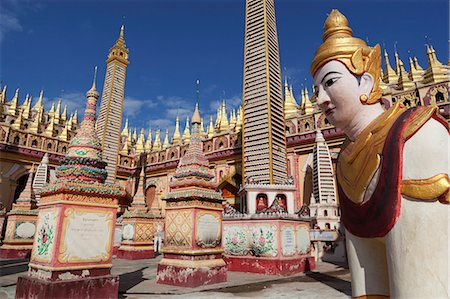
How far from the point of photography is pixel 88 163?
6.18 meters

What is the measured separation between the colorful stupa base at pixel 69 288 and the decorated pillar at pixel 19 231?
36.8 feet

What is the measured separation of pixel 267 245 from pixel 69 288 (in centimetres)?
665

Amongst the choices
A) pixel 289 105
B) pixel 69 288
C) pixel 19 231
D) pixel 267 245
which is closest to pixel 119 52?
pixel 289 105

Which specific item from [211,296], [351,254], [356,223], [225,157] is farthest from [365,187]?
[225,157]

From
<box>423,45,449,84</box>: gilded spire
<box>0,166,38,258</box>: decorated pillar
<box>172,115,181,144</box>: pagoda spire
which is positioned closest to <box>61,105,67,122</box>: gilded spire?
<box>172,115,181,144</box>: pagoda spire

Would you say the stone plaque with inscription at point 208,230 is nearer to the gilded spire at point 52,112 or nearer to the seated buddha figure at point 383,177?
the seated buddha figure at point 383,177

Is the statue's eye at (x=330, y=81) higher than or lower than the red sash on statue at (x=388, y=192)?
higher

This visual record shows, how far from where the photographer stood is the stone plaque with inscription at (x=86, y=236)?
546 centimetres

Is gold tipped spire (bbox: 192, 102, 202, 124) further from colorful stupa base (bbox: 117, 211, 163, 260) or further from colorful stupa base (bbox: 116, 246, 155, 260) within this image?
colorful stupa base (bbox: 116, 246, 155, 260)

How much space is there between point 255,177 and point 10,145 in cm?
2080

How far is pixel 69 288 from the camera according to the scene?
522cm

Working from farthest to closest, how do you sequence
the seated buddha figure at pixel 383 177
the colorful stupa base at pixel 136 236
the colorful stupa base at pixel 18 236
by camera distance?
1. the colorful stupa base at pixel 136 236
2. the colorful stupa base at pixel 18 236
3. the seated buddha figure at pixel 383 177

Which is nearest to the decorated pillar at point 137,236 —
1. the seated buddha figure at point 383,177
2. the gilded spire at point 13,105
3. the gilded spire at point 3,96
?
the seated buddha figure at point 383,177

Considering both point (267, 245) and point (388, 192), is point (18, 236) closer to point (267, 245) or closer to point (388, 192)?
point (267, 245)
